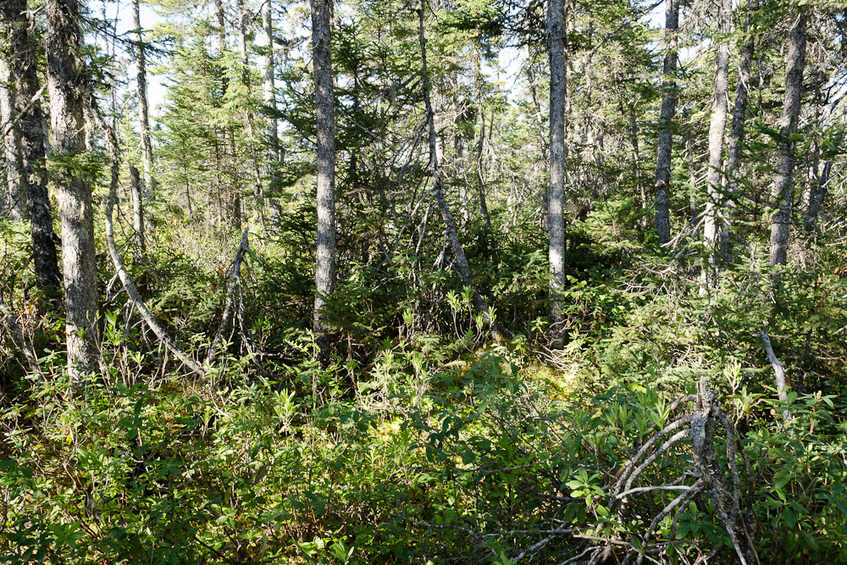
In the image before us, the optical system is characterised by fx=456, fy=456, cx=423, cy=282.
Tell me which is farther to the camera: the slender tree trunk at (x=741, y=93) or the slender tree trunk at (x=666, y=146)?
the slender tree trunk at (x=666, y=146)

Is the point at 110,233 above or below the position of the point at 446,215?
below

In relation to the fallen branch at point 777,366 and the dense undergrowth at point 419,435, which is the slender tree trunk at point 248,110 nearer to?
the dense undergrowth at point 419,435

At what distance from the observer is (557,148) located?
840 centimetres

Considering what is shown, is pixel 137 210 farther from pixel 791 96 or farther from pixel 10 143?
pixel 791 96

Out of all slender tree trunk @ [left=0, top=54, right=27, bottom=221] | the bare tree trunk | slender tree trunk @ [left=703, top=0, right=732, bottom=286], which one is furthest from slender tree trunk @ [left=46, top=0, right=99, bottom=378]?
slender tree trunk @ [left=703, top=0, right=732, bottom=286]

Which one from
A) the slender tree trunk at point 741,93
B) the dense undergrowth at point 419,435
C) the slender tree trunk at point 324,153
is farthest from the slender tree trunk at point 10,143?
the slender tree trunk at point 741,93

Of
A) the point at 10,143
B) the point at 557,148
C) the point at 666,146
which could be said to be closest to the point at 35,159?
the point at 10,143

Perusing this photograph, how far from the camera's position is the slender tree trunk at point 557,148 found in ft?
26.6

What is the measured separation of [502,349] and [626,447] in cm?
244

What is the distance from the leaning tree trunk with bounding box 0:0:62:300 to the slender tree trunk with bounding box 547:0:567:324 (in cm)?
809

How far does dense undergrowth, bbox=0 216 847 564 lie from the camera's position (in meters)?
2.82

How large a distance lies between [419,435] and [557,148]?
6343 millimetres

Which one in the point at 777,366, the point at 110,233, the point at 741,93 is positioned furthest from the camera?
the point at 741,93

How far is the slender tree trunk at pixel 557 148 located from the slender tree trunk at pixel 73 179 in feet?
23.0
